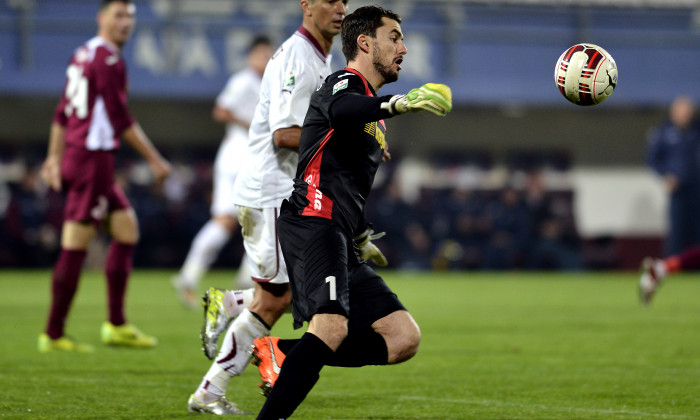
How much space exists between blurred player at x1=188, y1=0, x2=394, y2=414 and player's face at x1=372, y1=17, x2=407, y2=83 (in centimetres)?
70

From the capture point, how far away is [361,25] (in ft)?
15.2

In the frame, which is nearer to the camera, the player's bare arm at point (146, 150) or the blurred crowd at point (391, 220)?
the player's bare arm at point (146, 150)

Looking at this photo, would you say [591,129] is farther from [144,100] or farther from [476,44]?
[144,100]

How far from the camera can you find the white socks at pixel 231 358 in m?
5.16

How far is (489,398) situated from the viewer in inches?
226

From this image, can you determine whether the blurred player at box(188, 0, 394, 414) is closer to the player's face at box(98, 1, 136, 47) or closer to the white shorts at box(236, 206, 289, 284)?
the white shorts at box(236, 206, 289, 284)

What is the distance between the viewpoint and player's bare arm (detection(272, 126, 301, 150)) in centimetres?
516

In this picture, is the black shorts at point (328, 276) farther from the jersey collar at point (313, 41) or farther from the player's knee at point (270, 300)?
the jersey collar at point (313, 41)

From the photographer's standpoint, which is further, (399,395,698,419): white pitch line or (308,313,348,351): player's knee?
(399,395,698,419): white pitch line

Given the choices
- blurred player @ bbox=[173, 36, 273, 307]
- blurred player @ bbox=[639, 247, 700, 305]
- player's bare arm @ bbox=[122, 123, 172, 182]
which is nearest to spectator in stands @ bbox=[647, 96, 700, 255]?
blurred player @ bbox=[639, 247, 700, 305]

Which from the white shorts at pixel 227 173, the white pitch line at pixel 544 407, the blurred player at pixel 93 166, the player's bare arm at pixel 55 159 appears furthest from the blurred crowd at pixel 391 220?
the white pitch line at pixel 544 407

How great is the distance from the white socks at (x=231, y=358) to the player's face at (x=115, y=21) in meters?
3.53

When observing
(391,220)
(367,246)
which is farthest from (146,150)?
(391,220)

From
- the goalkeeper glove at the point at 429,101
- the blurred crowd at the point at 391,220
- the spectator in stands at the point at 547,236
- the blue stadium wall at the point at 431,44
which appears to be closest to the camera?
the goalkeeper glove at the point at 429,101
